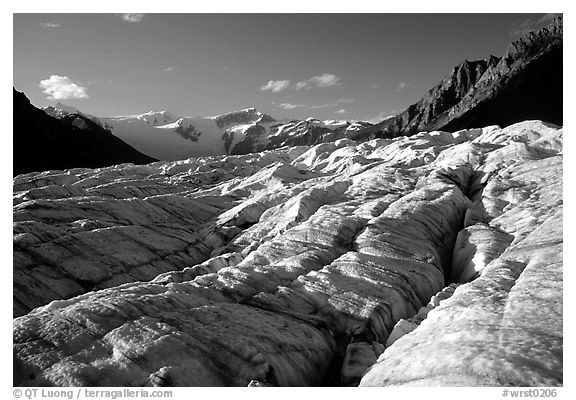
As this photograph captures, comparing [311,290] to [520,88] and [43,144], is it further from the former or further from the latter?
[520,88]

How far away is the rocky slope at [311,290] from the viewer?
1072cm

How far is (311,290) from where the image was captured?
54.9 ft

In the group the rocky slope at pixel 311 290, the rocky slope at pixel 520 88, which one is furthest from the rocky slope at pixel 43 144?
the rocky slope at pixel 520 88

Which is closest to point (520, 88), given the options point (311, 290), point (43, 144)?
point (311, 290)

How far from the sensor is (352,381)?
12.6 meters

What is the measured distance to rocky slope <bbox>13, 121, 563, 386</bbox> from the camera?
35.2 ft

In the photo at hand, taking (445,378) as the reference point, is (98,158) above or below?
above

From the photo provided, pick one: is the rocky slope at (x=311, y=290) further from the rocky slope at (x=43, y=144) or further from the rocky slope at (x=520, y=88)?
the rocky slope at (x=520, y=88)

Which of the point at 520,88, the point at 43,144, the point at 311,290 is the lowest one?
the point at 311,290

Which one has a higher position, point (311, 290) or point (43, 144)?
point (43, 144)

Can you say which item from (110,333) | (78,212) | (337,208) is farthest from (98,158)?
(110,333)

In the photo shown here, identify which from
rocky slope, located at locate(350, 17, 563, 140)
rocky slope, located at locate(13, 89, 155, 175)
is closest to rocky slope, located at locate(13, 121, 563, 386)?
rocky slope, located at locate(13, 89, 155, 175)
